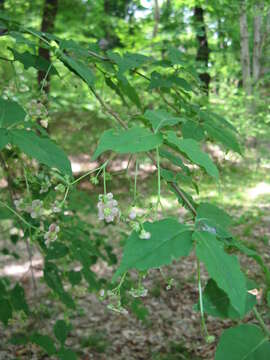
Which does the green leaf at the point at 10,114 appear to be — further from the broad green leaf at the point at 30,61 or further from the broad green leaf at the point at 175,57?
the broad green leaf at the point at 175,57

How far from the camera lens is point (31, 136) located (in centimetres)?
107

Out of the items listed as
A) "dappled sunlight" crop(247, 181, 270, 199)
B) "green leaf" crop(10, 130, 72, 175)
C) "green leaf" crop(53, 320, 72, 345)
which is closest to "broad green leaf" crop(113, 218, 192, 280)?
"green leaf" crop(10, 130, 72, 175)

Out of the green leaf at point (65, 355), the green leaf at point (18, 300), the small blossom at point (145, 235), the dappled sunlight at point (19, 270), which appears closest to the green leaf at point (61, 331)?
the green leaf at point (65, 355)

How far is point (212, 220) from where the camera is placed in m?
0.99

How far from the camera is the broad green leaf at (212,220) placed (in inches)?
36.3

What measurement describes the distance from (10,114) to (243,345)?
A: 3.01 ft

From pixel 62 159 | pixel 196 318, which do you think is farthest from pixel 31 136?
pixel 196 318

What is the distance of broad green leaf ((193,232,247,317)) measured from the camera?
0.77 metres

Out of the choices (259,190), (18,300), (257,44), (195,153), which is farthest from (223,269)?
(257,44)

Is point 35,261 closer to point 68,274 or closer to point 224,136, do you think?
point 68,274

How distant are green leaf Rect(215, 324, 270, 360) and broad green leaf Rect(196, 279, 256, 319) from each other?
0.06 meters

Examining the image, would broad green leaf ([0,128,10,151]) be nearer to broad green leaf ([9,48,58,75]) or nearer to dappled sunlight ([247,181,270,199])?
broad green leaf ([9,48,58,75])

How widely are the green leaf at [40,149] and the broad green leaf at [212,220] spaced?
392 millimetres

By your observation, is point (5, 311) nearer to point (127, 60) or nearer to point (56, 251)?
point (56, 251)
